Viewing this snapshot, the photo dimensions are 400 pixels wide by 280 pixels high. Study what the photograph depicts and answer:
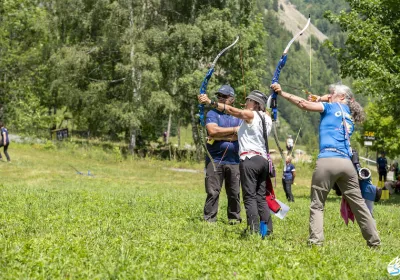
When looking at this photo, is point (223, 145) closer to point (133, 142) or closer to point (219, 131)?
point (219, 131)

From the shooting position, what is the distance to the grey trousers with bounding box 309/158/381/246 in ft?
27.1

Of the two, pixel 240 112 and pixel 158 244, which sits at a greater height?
pixel 240 112

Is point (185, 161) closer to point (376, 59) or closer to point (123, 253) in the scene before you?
point (376, 59)

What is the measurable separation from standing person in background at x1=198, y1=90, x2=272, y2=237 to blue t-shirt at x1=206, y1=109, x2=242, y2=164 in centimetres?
156

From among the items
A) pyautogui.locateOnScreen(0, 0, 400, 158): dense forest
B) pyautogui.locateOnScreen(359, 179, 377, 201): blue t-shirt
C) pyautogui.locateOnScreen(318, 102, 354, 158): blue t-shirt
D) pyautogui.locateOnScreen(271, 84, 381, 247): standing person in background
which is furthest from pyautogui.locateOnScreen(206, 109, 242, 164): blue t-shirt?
pyautogui.locateOnScreen(0, 0, 400, 158): dense forest

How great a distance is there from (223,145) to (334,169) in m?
3.15

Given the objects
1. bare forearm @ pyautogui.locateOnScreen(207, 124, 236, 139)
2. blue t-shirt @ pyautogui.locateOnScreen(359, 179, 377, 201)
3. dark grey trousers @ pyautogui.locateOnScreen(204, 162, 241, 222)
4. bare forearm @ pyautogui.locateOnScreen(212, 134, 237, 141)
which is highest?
bare forearm @ pyautogui.locateOnScreen(207, 124, 236, 139)

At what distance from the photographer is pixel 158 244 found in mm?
7406

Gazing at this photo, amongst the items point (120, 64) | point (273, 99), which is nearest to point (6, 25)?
point (120, 64)

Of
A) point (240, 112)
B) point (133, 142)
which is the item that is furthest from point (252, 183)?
point (133, 142)

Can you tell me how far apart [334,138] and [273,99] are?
1.26m

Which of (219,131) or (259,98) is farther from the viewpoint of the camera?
(219,131)

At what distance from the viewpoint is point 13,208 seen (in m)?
12.0

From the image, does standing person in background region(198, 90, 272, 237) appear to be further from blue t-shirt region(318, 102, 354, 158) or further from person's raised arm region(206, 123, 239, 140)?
person's raised arm region(206, 123, 239, 140)
